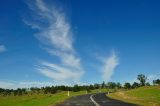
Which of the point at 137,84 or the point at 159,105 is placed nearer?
the point at 159,105

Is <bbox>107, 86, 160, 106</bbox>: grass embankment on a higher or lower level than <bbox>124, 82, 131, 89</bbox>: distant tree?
lower

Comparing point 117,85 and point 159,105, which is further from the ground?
point 117,85

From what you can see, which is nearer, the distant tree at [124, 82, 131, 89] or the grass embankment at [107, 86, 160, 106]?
the grass embankment at [107, 86, 160, 106]

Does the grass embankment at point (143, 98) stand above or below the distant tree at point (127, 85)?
below

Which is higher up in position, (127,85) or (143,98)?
(127,85)

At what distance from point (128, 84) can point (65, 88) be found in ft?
126

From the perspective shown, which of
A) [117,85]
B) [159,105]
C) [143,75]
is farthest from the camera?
[117,85]

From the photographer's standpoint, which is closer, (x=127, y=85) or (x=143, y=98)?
(x=143, y=98)

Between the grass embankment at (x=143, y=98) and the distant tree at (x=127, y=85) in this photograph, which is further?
the distant tree at (x=127, y=85)

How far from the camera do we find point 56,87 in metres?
173

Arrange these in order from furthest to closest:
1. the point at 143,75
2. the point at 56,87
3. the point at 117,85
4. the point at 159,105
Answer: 1. the point at 117,85
2. the point at 56,87
3. the point at 143,75
4. the point at 159,105

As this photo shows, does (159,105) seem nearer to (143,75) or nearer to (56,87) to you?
(143,75)

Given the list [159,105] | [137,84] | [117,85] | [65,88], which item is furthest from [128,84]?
[159,105]

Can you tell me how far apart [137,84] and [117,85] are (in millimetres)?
31934
